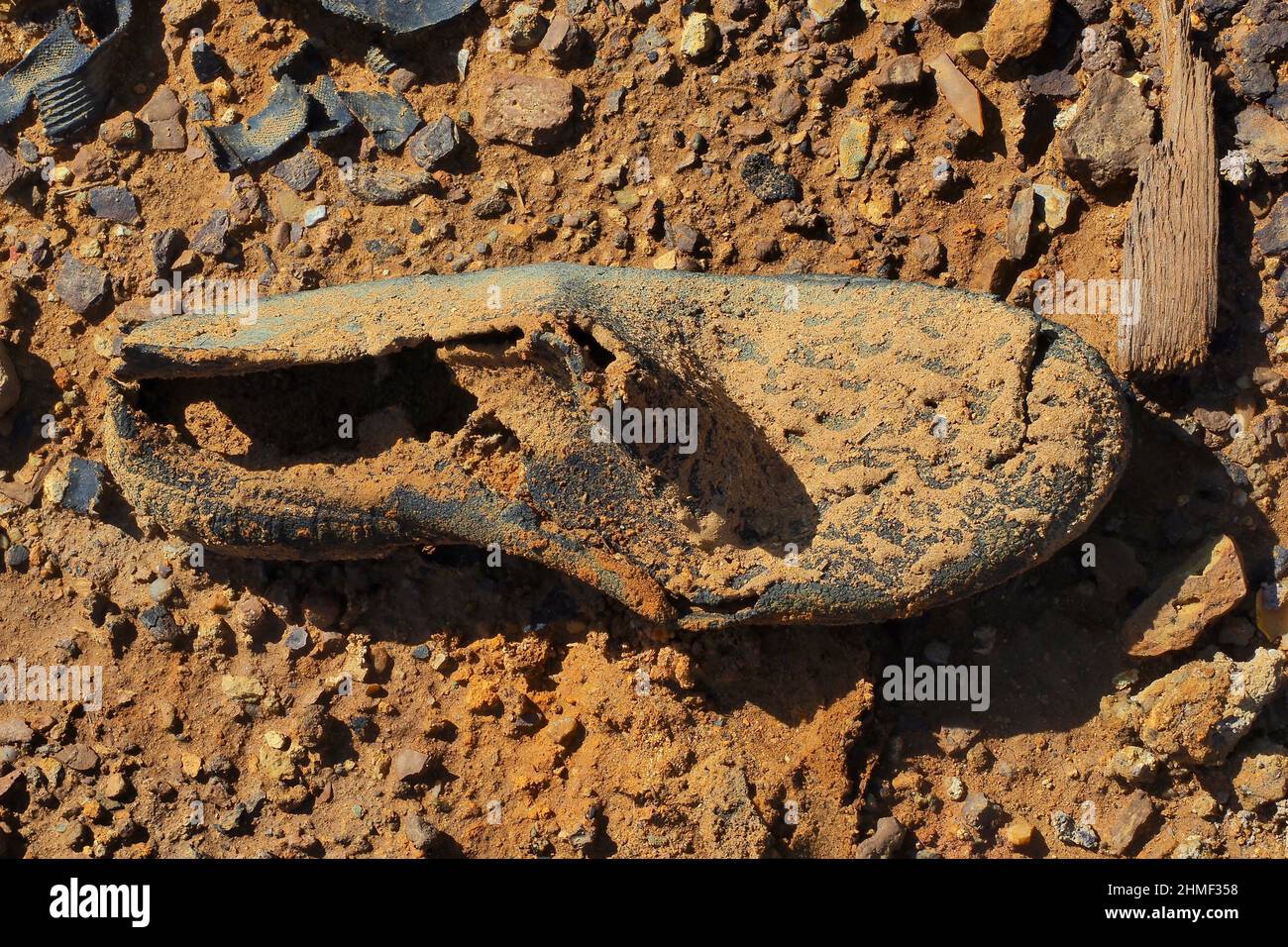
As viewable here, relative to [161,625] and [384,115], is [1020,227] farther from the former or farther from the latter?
[161,625]

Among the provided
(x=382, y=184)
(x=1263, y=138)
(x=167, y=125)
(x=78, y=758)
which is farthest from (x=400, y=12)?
(x=1263, y=138)

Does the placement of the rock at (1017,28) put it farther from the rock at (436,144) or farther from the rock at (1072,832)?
the rock at (1072,832)

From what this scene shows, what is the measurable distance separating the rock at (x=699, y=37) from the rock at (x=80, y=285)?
2.15 metres

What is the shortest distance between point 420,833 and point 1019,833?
182 centimetres

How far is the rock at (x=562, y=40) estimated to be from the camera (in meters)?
3.94

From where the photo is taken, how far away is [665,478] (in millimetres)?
3033

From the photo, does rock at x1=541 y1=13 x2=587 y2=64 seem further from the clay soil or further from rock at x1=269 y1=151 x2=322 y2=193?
rock at x1=269 y1=151 x2=322 y2=193

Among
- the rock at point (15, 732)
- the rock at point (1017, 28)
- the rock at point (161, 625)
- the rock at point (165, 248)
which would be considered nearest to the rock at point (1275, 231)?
the rock at point (1017, 28)

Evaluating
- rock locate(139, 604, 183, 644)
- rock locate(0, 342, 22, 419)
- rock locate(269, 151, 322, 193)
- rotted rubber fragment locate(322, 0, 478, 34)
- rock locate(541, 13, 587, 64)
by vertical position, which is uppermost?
rotted rubber fragment locate(322, 0, 478, 34)

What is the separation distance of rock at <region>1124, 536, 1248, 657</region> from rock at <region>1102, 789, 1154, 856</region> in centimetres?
44

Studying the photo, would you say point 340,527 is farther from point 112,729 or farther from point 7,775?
point 7,775

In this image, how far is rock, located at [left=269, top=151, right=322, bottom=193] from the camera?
13.2 ft

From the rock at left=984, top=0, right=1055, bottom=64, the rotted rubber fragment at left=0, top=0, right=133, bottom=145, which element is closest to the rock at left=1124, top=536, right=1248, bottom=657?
the rock at left=984, top=0, right=1055, bottom=64

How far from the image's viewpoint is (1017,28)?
3.71 meters
